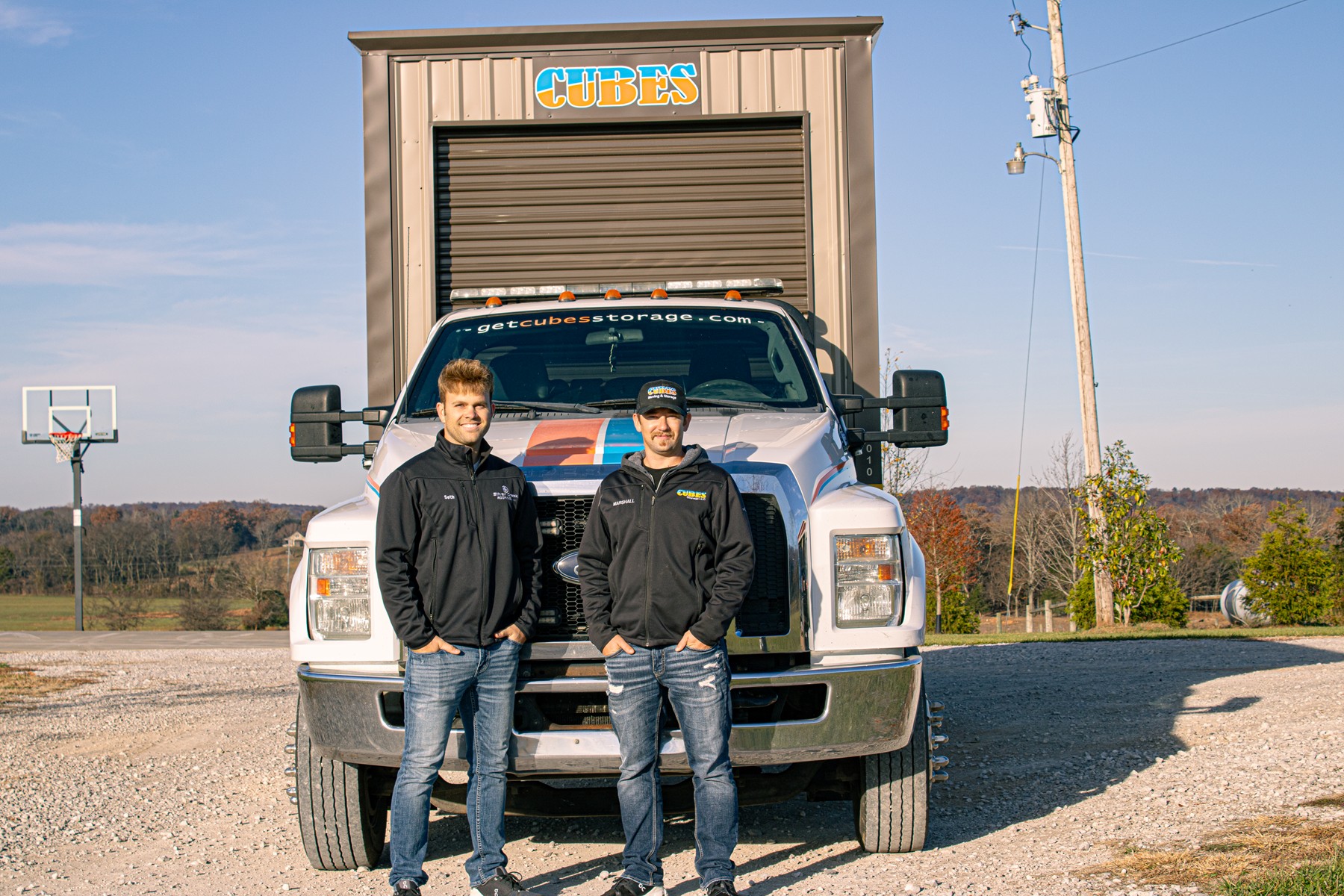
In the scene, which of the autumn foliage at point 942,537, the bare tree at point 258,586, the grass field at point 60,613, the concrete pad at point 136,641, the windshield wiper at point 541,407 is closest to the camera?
the windshield wiper at point 541,407

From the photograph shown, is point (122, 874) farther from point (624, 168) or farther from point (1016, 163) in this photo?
point (1016, 163)

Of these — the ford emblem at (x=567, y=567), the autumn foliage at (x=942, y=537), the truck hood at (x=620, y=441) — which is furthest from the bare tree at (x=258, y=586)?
the ford emblem at (x=567, y=567)

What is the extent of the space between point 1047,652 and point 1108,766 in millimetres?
7683

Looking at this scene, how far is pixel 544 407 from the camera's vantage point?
200 inches

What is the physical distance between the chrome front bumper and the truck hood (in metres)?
0.69

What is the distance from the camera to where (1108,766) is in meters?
6.29

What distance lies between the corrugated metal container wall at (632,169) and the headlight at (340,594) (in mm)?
2392

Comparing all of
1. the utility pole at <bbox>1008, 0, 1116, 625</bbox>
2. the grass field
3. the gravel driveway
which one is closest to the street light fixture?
the utility pole at <bbox>1008, 0, 1116, 625</bbox>

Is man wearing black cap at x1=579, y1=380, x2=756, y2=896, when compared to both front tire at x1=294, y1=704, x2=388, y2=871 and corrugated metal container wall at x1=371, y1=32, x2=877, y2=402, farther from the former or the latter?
corrugated metal container wall at x1=371, y1=32, x2=877, y2=402

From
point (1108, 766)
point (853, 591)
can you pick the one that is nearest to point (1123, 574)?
point (1108, 766)

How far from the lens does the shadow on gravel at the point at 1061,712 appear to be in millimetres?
5680

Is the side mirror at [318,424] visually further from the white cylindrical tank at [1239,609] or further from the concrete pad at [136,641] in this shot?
the white cylindrical tank at [1239,609]

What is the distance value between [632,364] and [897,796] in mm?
2235

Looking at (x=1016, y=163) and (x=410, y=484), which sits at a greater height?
(x=1016, y=163)
